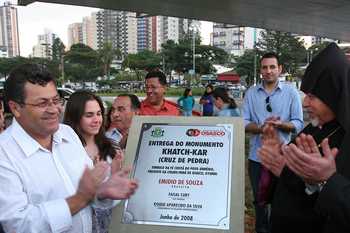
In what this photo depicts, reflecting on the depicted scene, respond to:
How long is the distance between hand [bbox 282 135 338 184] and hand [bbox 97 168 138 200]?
76 centimetres

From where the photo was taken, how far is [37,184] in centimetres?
194

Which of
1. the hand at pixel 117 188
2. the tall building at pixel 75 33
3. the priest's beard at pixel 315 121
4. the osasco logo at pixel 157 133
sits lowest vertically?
the hand at pixel 117 188

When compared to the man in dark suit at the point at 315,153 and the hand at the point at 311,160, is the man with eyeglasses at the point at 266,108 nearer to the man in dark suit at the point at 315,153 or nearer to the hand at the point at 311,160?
the man in dark suit at the point at 315,153

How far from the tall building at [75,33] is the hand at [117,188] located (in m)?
110

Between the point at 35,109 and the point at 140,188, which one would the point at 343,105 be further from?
the point at 35,109

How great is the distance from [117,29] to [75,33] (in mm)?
20738

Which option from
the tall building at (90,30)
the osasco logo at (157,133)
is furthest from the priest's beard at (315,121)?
the tall building at (90,30)

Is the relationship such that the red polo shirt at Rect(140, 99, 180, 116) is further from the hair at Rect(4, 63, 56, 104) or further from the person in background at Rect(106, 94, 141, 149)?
the hair at Rect(4, 63, 56, 104)

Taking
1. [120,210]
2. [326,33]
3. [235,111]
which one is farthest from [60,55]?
[120,210]

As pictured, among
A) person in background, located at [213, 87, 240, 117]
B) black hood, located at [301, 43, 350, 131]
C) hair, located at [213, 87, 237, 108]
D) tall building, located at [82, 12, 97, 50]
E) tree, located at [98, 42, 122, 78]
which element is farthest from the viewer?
tall building, located at [82, 12, 97, 50]

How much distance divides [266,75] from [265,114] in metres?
0.42

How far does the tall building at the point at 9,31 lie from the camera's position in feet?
274

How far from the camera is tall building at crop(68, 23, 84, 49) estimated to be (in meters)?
109

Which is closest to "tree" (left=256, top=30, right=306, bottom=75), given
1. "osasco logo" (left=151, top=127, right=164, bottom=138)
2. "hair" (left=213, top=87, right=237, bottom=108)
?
"hair" (left=213, top=87, right=237, bottom=108)
